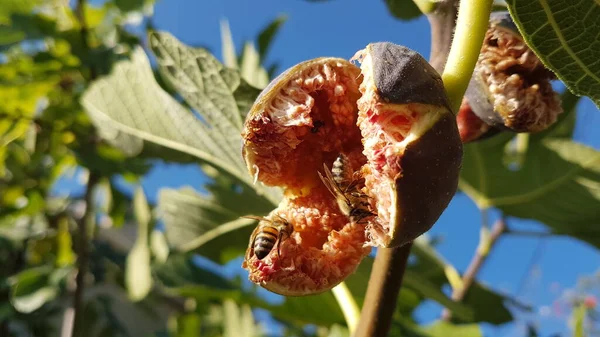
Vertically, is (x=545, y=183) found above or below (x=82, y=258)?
above

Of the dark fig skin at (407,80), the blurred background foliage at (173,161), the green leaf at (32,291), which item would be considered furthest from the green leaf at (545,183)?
the green leaf at (32,291)

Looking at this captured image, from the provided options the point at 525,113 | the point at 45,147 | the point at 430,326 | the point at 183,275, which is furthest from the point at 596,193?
the point at 45,147

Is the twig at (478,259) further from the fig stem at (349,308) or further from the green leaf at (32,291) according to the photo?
the green leaf at (32,291)

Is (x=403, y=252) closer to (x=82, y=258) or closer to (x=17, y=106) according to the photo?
(x=82, y=258)

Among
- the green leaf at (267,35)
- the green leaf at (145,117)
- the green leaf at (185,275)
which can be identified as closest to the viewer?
the green leaf at (145,117)

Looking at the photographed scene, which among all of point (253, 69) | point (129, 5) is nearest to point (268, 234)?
point (253, 69)
